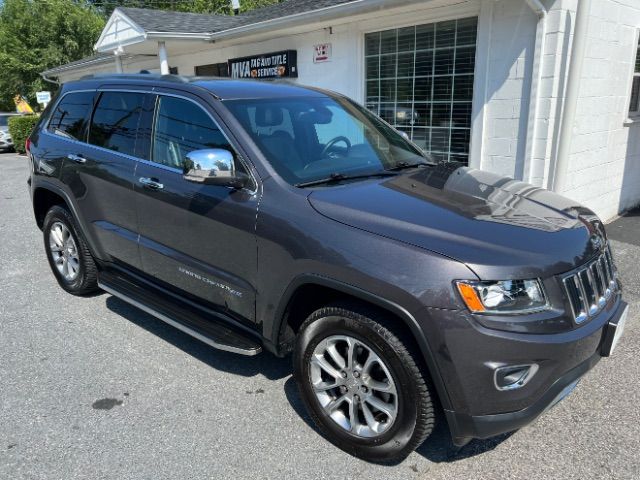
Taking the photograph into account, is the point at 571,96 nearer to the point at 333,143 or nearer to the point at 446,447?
the point at 333,143

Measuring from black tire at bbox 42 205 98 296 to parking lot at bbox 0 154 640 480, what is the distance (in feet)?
1.39

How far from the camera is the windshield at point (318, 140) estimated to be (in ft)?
10.1

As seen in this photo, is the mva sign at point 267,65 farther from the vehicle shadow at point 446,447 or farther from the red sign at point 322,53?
the vehicle shadow at point 446,447

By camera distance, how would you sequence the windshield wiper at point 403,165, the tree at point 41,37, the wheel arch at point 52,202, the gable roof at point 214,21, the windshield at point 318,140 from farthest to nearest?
1. the tree at point 41,37
2. the gable roof at point 214,21
3. the wheel arch at point 52,202
4. the windshield wiper at point 403,165
5. the windshield at point 318,140

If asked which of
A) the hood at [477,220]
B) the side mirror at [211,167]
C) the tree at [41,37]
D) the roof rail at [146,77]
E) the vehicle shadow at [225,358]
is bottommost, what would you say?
the vehicle shadow at [225,358]

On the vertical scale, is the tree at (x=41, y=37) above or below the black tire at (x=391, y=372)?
above

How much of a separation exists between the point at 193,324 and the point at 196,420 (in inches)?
23.3

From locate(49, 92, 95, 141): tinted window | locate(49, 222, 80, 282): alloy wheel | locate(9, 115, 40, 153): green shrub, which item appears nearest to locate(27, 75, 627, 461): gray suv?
locate(49, 92, 95, 141): tinted window

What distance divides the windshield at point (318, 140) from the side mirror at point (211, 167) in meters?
0.26

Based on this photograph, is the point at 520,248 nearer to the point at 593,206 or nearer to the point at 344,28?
the point at 593,206

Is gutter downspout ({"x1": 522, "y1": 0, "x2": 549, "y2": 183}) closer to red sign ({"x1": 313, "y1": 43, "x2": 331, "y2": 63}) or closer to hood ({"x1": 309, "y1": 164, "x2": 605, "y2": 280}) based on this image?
hood ({"x1": 309, "y1": 164, "x2": 605, "y2": 280})

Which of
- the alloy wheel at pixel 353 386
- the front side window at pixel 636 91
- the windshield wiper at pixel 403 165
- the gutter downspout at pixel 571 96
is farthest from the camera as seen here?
the front side window at pixel 636 91

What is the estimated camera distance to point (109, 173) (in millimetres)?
3891

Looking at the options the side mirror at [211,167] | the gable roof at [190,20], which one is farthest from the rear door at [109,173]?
the gable roof at [190,20]
